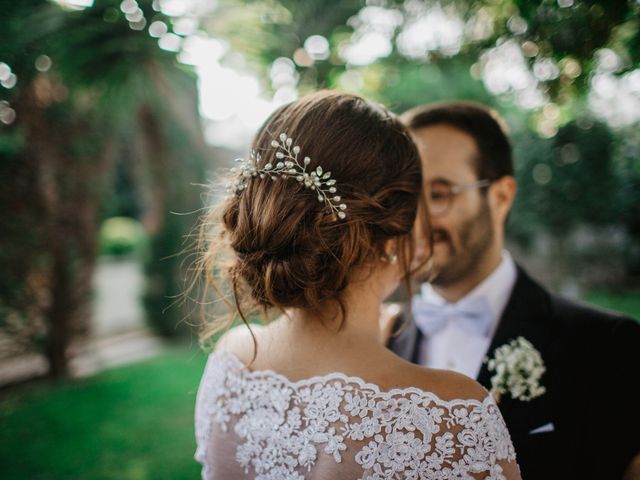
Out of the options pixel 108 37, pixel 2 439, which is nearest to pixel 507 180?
pixel 108 37

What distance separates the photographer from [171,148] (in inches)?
285

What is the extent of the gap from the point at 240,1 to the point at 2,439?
4811 mm

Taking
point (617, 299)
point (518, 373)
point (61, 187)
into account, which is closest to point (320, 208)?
point (518, 373)

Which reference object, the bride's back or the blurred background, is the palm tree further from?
the bride's back

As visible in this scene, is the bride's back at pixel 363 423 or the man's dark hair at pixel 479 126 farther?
the man's dark hair at pixel 479 126

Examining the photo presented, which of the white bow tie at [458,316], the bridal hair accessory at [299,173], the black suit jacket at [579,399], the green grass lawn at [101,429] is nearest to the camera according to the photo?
the bridal hair accessory at [299,173]

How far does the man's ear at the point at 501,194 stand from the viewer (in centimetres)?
236

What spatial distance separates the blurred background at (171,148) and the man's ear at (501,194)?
1.01ft

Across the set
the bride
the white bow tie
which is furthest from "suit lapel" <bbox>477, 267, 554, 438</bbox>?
the bride

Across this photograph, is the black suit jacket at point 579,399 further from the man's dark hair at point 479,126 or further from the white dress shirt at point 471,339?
the man's dark hair at point 479,126

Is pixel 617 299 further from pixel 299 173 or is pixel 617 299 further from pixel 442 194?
pixel 299 173

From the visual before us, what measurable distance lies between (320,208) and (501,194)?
4.83 feet

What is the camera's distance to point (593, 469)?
165 centimetres

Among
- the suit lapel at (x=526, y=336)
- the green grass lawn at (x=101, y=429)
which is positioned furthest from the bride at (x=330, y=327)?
the green grass lawn at (x=101, y=429)
